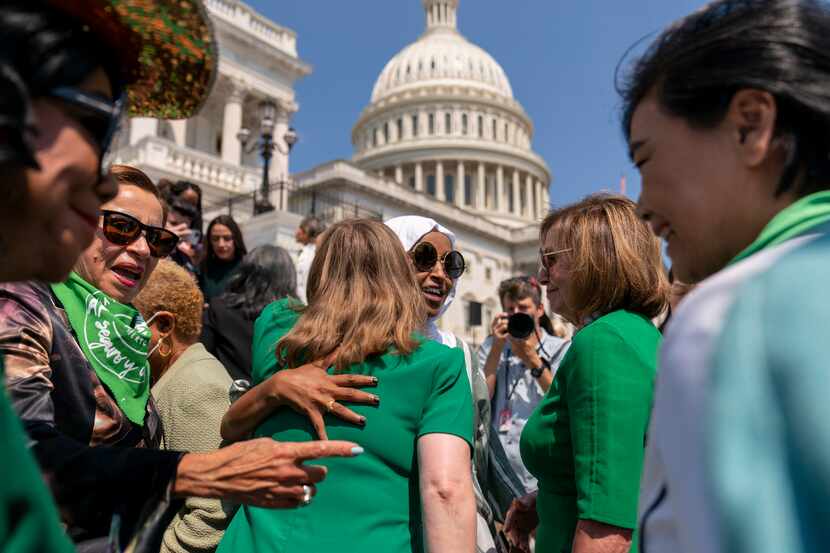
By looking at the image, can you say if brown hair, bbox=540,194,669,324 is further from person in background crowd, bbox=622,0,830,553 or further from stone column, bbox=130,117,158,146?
stone column, bbox=130,117,158,146

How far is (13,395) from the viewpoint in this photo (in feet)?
5.40

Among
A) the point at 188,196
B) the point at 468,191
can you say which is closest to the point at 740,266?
the point at 188,196

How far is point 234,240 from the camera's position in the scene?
6.54 metres

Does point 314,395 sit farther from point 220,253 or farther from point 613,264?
point 220,253

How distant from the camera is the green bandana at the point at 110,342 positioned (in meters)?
2.25

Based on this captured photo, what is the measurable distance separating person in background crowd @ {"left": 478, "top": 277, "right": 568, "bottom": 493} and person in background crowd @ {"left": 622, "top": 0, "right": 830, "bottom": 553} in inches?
120

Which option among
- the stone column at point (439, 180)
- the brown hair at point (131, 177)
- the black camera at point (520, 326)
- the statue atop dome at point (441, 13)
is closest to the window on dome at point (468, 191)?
the stone column at point (439, 180)

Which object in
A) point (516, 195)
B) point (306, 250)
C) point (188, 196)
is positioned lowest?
point (306, 250)

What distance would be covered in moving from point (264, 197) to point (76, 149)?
1778 centimetres

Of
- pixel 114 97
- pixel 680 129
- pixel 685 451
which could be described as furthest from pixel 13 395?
pixel 680 129

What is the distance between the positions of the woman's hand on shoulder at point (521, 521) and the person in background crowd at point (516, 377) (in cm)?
96

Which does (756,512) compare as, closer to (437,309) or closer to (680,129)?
(680,129)

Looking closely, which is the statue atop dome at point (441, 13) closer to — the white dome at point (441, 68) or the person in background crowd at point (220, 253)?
the white dome at point (441, 68)

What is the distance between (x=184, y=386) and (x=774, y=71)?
8.50 ft
